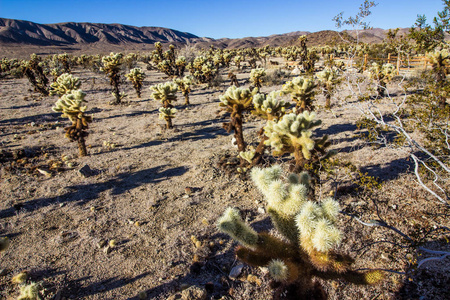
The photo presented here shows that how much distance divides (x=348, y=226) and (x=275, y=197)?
2.50 meters

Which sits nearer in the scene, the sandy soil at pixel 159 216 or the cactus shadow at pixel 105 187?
the sandy soil at pixel 159 216

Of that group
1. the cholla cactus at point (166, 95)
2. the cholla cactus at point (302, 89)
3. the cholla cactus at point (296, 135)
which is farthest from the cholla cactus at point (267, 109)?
the cholla cactus at point (166, 95)

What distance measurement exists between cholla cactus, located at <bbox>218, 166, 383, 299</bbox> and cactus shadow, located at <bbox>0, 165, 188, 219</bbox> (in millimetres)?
4117

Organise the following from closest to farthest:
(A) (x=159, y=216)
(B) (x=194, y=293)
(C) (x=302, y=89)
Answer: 1. (B) (x=194, y=293)
2. (A) (x=159, y=216)
3. (C) (x=302, y=89)

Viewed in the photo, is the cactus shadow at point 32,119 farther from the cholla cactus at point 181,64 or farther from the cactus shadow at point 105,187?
the cholla cactus at point 181,64

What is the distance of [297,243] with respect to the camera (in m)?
2.85

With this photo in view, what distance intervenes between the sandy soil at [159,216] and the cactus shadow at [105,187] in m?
0.03

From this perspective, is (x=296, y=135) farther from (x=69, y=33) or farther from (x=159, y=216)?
(x=69, y=33)

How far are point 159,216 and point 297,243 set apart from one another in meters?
3.07

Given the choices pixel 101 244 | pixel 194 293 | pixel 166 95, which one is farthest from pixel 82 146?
pixel 194 293

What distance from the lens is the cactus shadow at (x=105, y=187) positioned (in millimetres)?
5348

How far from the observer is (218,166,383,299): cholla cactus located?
7.79 ft

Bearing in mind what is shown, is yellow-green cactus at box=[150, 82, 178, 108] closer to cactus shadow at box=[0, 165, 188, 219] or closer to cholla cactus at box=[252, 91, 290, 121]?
cactus shadow at box=[0, 165, 188, 219]

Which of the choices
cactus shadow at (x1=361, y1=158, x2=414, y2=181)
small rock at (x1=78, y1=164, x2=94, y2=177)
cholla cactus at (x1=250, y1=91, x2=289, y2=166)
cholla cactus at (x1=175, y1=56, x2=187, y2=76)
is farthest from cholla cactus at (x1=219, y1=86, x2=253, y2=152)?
cholla cactus at (x1=175, y1=56, x2=187, y2=76)
